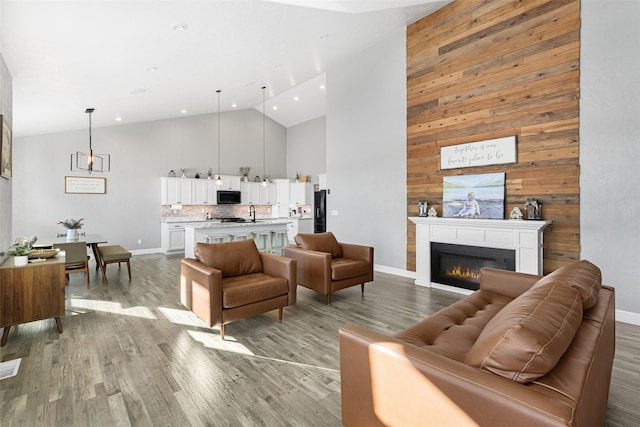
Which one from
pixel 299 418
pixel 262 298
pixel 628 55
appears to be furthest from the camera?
pixel 628 55

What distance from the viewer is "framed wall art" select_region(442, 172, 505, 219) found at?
4422 mm

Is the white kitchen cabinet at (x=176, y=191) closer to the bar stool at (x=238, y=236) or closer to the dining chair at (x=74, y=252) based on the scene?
the bar stool at (x=238, y=236)

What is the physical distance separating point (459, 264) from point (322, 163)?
6262mm

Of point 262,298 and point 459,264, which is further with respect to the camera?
point 459,264

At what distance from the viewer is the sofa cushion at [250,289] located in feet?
9.77

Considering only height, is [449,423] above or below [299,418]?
above

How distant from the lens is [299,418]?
6.26 feet

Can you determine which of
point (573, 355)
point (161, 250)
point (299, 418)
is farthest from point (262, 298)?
point (161, 250)

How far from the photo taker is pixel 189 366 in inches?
98.9

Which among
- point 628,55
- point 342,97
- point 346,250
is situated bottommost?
point 346,250

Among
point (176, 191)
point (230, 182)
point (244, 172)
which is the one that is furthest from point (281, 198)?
point (176, 191)

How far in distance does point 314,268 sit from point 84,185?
21.3 feet

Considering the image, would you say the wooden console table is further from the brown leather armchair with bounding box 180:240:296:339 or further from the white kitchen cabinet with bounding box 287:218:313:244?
the white kitchen cabinet with bounding box 287:218:313:244

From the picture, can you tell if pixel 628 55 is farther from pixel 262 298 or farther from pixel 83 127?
pixel 83 127
